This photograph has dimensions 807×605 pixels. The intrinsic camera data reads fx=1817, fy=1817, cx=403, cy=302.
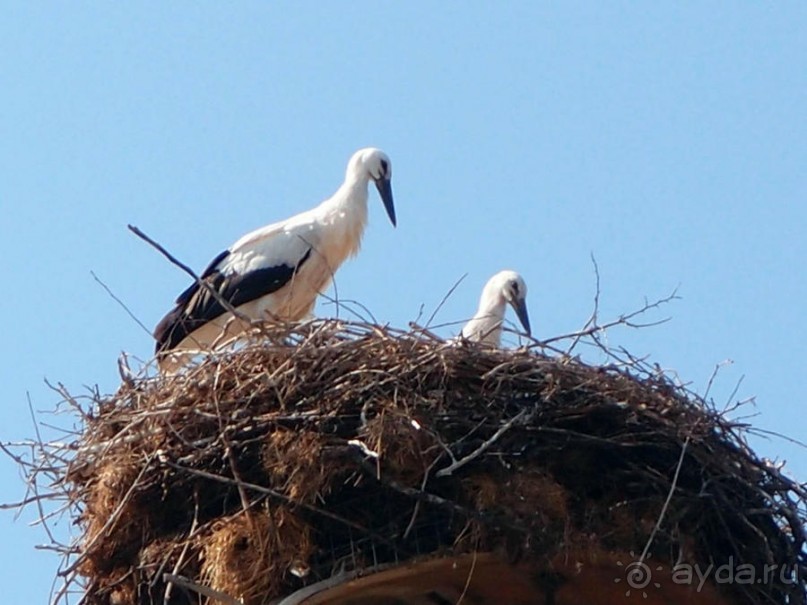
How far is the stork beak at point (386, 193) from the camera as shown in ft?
31.6

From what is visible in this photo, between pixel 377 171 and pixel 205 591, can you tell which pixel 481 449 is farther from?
pixel 377 171

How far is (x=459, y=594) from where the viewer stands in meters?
6.20

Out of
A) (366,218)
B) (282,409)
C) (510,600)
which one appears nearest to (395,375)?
(282,409)

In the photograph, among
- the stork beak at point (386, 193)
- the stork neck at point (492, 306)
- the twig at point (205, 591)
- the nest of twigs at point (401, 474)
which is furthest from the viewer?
the stork beak at point (386, 193)

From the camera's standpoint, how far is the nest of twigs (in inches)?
233

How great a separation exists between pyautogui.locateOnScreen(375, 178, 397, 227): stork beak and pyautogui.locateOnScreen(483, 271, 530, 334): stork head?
0.73 meters

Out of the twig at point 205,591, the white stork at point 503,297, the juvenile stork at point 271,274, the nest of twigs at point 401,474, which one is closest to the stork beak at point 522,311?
the white stork at point 503,297

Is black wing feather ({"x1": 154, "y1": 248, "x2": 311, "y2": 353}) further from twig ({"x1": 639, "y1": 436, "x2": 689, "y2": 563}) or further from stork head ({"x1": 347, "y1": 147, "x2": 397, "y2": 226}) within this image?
twig ({"x1": 639, "y1": 436, "x2": 689, "y2": 563})

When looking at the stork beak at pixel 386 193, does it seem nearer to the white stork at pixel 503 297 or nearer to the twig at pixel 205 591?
the white stork at pixel 503 297

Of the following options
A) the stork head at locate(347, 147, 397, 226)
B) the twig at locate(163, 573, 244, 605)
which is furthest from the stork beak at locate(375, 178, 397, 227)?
the twig at locate(163, 573, 244, 605)

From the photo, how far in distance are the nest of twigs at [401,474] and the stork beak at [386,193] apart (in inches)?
119

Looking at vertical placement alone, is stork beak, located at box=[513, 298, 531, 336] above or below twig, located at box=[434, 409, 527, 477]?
above

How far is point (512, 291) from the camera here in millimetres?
9117

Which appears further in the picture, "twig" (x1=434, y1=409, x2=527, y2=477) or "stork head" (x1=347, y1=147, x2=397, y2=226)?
"stork head" (x1=347, y1=147, x2=397, y2=226)
